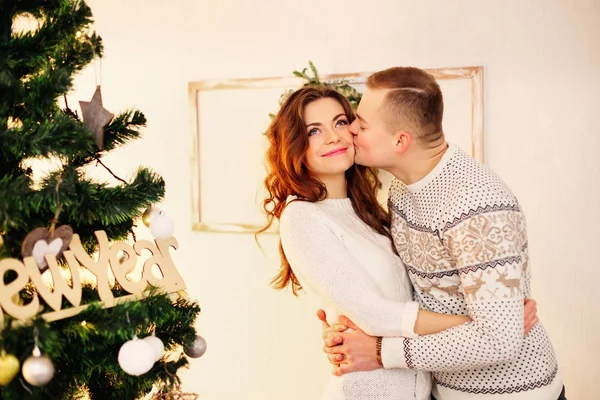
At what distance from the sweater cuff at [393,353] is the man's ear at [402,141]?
497 mm

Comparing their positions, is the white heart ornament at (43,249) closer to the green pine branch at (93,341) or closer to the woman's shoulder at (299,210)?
the green pine branch at (93,341)

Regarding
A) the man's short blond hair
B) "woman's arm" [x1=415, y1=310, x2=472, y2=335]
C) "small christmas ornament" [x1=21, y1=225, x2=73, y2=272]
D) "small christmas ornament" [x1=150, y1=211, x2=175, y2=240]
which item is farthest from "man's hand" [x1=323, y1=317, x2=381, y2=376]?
"small christmas ornament" [x1=21, y1=225, x2=73, y2=272]

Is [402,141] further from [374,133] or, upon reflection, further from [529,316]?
[529,316]

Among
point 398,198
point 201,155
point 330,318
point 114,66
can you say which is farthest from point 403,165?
point 114,66

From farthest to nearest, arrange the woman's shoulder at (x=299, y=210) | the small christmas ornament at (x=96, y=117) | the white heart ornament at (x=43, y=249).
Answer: the woman's shoulder at (x=299, y=210), the small christmas ornament at (x=96, y=117), the white heart ornament at (x=43, y=249)

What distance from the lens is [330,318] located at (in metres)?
1.73

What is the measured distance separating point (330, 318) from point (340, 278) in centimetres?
21

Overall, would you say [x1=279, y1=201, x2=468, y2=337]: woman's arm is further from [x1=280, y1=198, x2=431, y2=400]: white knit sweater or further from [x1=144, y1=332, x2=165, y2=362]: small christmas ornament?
[x1=144, y1=332, x2=165, y2=362]: small christmas ornament

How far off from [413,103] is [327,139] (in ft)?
0.98

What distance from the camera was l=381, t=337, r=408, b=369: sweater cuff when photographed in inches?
60.6

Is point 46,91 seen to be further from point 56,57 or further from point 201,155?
point 201,155

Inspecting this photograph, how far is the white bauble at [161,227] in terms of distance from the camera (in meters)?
1.17

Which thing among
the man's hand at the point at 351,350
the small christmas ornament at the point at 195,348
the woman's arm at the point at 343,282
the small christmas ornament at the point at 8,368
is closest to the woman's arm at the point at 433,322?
the woman's arm at the point at 343,282

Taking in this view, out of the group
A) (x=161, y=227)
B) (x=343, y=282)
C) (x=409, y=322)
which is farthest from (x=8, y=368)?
(x=409, y=322)
